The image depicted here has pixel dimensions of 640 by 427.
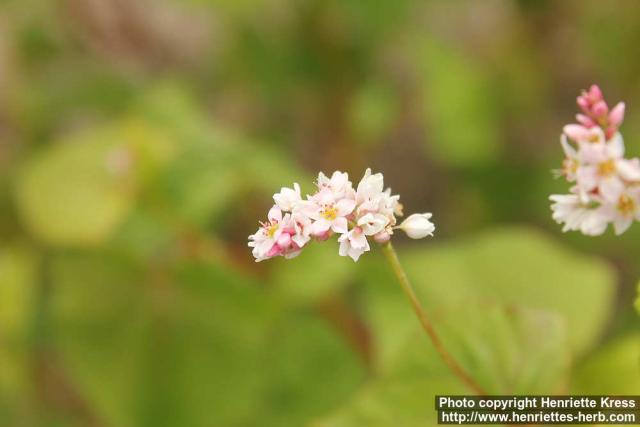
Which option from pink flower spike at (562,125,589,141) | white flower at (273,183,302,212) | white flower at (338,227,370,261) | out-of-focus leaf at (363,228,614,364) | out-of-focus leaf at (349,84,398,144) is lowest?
white flower at (338,227,370,261)

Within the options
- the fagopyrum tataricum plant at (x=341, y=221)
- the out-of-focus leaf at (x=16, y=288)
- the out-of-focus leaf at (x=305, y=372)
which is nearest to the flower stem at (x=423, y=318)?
the fagopyrum tataricum plant at (x=341, y=221)

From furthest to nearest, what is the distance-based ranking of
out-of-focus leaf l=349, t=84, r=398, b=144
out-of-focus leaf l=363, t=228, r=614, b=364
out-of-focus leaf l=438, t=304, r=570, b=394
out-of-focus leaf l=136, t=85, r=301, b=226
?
out-of-focus leaf l=349, t=84, r=398, b=144
out-of-focus leaf l=136, t=85, r=301, b=226
out-of-focus leaf l=363, t=228, r=614, b=364
out-of-focus leaf l=438, t=304, r=570, b=394

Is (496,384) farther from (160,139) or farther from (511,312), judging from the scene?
(160,139)

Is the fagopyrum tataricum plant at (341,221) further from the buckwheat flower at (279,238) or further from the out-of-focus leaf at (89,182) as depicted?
the out-of-focus leaf at (89,182)

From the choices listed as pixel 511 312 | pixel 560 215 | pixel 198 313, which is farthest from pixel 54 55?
pixel 560 215

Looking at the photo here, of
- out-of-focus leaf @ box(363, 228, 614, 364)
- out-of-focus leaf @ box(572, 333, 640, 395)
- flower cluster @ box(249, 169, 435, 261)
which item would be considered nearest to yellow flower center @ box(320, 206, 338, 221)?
flower cluster @ box(249, 169, 435, 261)

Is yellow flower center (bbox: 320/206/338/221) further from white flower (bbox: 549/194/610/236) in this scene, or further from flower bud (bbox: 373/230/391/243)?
white flower (bbox: 549/194/610/236)

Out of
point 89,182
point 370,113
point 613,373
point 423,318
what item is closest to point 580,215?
point 423,318

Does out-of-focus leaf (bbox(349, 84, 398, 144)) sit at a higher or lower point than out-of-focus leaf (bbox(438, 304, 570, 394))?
higher
